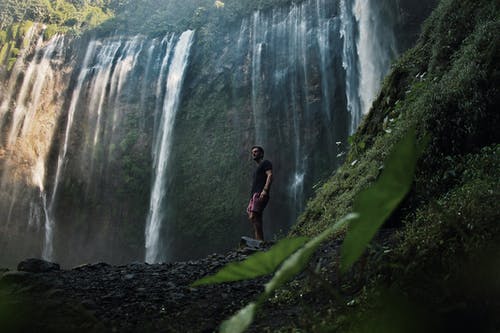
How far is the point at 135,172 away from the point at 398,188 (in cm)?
2211

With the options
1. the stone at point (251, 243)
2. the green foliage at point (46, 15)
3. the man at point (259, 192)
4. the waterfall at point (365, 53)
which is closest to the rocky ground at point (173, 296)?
the stone at point (251, 243)

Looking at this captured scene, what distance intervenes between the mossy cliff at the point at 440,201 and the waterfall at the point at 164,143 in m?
12.6

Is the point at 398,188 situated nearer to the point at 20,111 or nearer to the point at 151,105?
the point at 151,105

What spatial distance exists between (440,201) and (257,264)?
2.91m

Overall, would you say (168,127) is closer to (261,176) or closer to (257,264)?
(261,176)

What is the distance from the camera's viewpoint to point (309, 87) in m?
18.5

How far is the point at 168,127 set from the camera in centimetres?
2083

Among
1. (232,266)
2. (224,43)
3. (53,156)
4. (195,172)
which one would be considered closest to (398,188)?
(232,266)

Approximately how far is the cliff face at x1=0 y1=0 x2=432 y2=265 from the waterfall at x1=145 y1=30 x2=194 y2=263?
0.29ft

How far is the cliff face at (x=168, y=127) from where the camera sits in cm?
1805

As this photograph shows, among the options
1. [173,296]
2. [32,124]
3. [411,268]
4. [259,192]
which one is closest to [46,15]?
[32,124]

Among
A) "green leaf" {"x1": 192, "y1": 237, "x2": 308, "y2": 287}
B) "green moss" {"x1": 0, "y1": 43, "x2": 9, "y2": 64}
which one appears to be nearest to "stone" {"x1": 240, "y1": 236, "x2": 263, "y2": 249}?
"green leaf" {"x1": 192, "y1": 237, "x2": 308, "y2": 287}

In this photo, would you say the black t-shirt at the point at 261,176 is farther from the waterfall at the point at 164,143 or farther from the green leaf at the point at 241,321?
the waterfall at the point at 164,143

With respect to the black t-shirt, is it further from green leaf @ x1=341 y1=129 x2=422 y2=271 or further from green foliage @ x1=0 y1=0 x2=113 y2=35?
green foliage @ x1=0 y1=0 x2=113 y2=35
